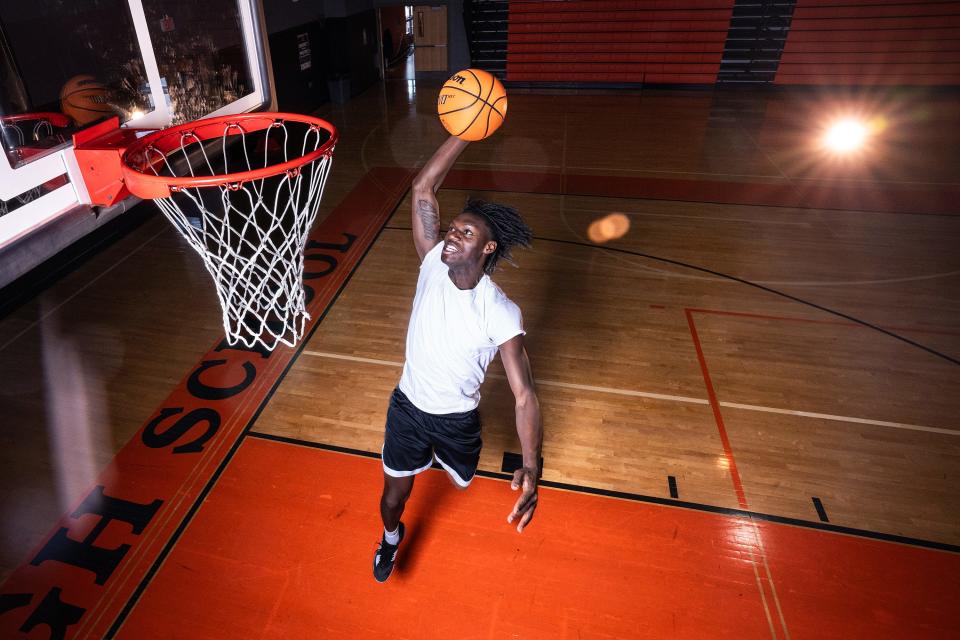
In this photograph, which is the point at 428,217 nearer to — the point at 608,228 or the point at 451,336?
the point at 451,336

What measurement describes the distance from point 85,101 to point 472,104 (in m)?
2.29

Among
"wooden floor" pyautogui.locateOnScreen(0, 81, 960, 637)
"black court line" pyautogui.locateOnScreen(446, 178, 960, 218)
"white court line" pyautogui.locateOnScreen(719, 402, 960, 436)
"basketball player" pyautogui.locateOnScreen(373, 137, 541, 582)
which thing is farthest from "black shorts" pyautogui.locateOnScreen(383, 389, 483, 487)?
"black court line" pyautogui.locateOnScreen(446, 178, 960, 218)

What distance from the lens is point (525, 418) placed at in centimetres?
237

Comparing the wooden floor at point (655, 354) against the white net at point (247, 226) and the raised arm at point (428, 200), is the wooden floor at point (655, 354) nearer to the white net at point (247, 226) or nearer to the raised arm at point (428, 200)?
the white net at point (247, 226)

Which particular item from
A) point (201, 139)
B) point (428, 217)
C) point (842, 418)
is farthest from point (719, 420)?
point (201, 139)

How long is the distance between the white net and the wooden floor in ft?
1.26

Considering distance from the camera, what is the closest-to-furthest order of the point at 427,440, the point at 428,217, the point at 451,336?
the point at 451,336, the point at 427,440, the point at 428,217

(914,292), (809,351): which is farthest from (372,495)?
(914,292)

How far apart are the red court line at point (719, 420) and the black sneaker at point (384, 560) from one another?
211cm

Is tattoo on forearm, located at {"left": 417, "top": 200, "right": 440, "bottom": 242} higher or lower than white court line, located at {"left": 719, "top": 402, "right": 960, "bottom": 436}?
higher

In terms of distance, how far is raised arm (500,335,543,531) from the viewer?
2295 mm

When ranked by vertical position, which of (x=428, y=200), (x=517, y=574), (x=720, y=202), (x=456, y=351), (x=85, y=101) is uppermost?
(x=85, y=101)

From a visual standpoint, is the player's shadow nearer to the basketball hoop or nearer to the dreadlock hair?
the basketball hoop

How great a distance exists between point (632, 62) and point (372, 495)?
1290 cm
